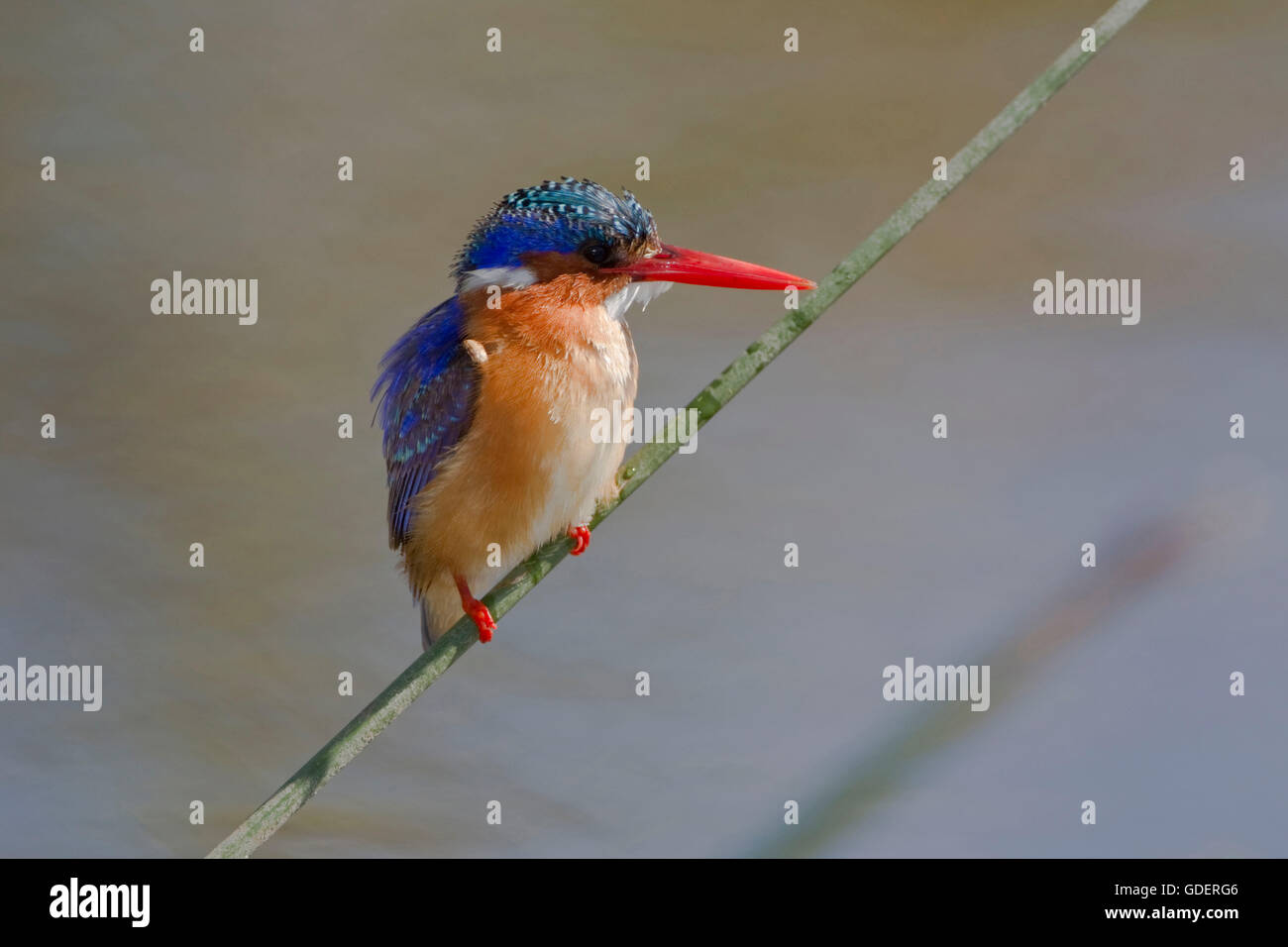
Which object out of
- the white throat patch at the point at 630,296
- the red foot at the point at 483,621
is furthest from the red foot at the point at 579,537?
the white throat patch at the point at 630,296

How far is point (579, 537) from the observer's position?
215cm

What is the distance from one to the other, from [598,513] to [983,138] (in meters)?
0.97

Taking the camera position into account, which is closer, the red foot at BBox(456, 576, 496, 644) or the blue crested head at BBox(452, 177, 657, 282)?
the red foot at BBox(456, 576, 496, 644)

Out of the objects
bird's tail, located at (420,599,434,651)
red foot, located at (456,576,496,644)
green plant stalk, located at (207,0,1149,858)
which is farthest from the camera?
bird's tail, located at (420,599,434,651)

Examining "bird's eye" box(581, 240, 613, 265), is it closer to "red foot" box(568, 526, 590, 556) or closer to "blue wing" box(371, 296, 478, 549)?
"blue wing" box(371, 296, 478, 549)

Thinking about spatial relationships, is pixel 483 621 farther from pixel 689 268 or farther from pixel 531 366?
pixel 689 268

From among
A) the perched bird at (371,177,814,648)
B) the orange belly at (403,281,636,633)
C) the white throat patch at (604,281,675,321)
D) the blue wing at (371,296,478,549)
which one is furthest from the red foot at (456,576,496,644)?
the white throat patch at (604,281,675,321)

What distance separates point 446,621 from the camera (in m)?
2.47

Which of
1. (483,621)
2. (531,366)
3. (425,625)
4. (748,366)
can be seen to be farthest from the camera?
(425,625)

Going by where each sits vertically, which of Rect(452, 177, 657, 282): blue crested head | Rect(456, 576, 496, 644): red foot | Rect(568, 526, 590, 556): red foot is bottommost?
Rect(456, 576, 496, 644): red foot

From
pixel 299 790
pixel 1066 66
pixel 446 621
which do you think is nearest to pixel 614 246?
pixel 446 621

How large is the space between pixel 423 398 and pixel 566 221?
1.28ft

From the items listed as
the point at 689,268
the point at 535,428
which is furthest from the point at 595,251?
the point at 535,428

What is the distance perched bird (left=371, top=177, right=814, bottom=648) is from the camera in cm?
214
